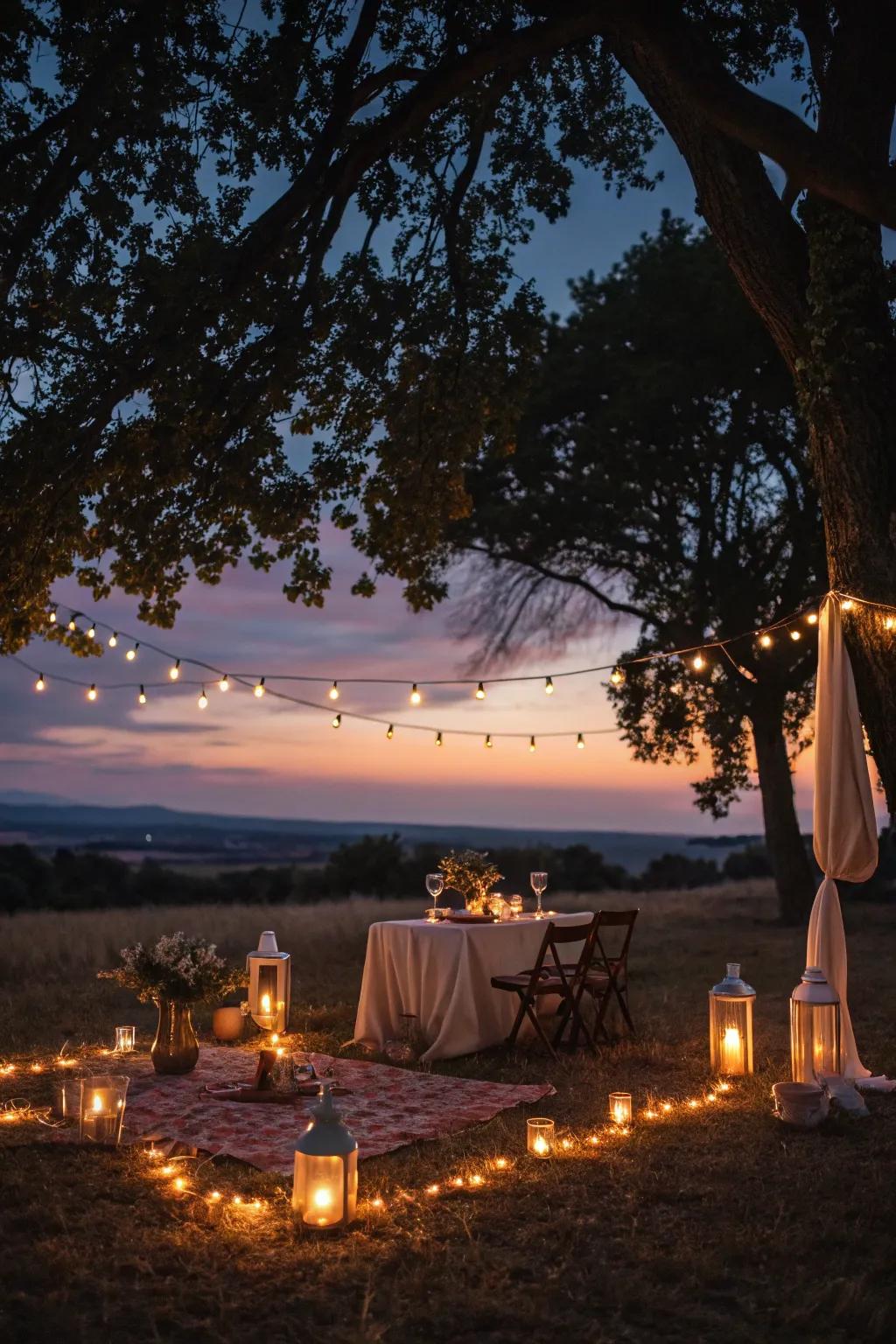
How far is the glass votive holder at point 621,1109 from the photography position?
17.0ft

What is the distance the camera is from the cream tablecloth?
6.95 m

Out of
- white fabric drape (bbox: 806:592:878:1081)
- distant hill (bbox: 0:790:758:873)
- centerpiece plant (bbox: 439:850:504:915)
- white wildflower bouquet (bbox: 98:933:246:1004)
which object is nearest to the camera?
white fabric drape (bbox: 806:592:878:1081)

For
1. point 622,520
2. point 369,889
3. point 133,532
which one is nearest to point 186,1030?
point 133,532

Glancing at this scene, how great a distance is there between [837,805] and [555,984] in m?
2.14

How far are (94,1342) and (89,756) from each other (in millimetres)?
19804

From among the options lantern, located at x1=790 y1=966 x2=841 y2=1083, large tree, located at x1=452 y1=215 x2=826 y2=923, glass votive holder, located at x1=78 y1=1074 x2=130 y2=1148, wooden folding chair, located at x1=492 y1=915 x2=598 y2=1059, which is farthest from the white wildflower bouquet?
large tree, located at x1=452 y1=215 x2=826 y2=923

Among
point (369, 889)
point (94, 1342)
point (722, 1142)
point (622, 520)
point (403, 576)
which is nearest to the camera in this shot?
point (94, 1342)

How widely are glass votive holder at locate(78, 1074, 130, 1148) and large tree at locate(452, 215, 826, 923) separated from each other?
9.55 metres

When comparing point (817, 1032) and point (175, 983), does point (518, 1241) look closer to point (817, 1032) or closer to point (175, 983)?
point (817, 1032)

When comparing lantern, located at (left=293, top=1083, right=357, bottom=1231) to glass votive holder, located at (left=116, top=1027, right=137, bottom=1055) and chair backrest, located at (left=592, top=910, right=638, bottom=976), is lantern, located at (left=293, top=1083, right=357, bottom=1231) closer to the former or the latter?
glass votive holder, located at (left=116, top=1027, right=137, bottom=1055)

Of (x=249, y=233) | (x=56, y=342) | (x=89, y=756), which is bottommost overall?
(x=89, y=756)

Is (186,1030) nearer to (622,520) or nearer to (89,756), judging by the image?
(622,520)

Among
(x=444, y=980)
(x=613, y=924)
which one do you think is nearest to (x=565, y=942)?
(x=613, y=924)

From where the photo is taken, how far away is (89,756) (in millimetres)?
21953
